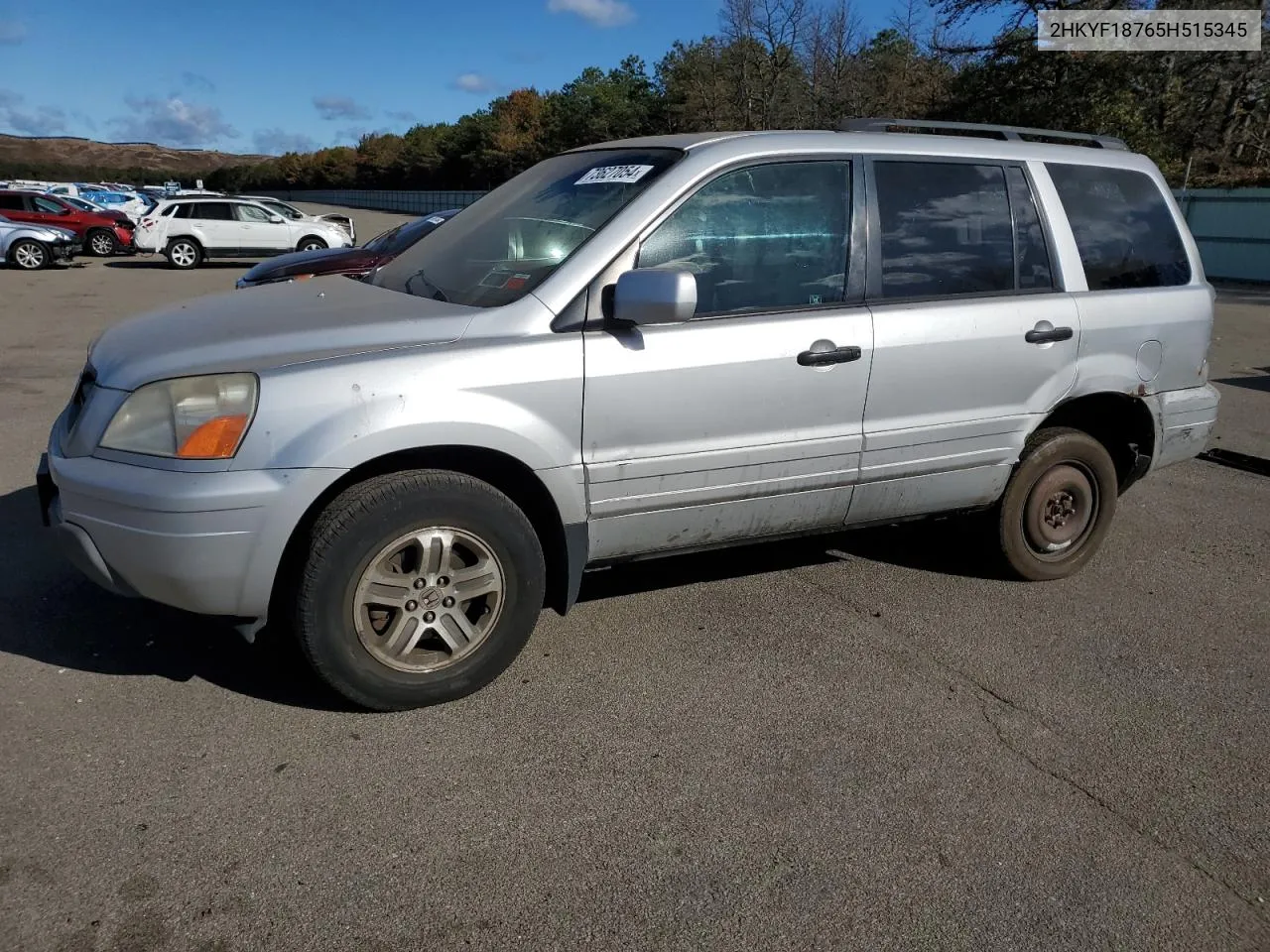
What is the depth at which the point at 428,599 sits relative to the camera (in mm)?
3287

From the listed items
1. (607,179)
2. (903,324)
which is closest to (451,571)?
(607,179)

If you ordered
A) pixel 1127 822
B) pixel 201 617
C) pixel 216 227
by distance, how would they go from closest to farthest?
1. pixel 1127 822
2. pixel 201 617
3. pixel 216 227

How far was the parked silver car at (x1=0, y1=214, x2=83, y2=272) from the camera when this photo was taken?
22531 mm

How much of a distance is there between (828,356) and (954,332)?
641 mm

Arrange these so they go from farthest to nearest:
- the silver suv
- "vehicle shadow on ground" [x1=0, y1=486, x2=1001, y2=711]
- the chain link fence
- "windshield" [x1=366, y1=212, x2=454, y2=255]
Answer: the chain link fence
"windshield" [x1=366, y1=212, x2=454, y2=255]
"vehicle shadow on ground" [x1=0, y1=486, x2=1001, y2=711]
the silver suv

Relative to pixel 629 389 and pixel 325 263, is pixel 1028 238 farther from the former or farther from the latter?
pixel 325 263

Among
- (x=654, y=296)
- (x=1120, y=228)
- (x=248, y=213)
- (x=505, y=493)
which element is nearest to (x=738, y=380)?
(x=654, y=296)

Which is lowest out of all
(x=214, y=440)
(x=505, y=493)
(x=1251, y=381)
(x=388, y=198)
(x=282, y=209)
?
(x=1251, y=381)

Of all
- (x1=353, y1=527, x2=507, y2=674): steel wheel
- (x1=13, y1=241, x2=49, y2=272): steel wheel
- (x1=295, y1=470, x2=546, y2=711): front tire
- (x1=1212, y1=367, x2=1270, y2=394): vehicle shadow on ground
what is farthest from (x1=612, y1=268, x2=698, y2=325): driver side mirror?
(x1=13, y1=241, x2=49, y2=272): steel wheel

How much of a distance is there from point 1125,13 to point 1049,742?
3272cm

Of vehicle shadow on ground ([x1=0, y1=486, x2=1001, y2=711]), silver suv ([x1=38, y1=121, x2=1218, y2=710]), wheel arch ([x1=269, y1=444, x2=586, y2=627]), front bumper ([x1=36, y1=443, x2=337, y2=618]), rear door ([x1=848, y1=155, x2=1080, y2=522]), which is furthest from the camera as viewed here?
rear door ([x1=848, y1=155, x2=1080, y2=522])

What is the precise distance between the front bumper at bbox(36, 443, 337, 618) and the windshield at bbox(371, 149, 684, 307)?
100cm

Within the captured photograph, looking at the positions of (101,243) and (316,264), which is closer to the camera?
(316,264)

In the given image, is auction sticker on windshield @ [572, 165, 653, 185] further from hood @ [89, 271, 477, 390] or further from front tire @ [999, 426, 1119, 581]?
front tire @ [999, 426, 1119, 581]
